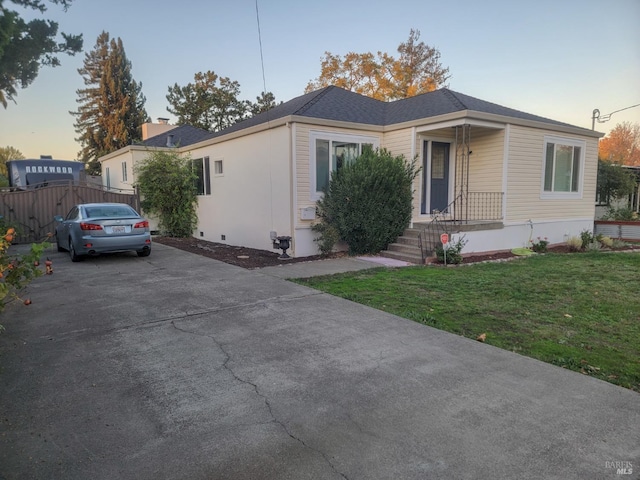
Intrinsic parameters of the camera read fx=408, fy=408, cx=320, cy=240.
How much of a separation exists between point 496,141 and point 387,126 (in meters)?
3.05

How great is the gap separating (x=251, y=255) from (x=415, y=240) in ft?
14.2

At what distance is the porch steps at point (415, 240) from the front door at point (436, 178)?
1569 millimetres

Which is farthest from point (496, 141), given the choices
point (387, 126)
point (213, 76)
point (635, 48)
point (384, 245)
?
point (213, 76)

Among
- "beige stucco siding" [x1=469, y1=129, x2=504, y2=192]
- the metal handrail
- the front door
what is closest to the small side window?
the front door

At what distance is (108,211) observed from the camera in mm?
9977

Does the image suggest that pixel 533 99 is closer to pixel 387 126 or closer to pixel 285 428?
pixel 387 126

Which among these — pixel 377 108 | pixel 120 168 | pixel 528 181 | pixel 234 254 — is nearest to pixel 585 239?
pixel 528 181

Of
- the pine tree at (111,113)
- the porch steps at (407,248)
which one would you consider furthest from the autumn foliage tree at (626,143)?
the pine tree at (111,113)

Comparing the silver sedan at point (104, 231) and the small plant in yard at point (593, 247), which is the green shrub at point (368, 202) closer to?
the silver sedan at point (104, 231)

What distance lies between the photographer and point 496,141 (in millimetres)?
11375

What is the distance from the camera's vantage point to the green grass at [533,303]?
4211 millimetres

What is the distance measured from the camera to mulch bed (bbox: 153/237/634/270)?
32.2 feet

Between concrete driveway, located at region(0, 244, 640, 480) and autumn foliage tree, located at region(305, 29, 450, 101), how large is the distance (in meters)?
27.6

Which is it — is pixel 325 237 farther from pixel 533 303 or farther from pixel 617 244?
pixel 617 244
